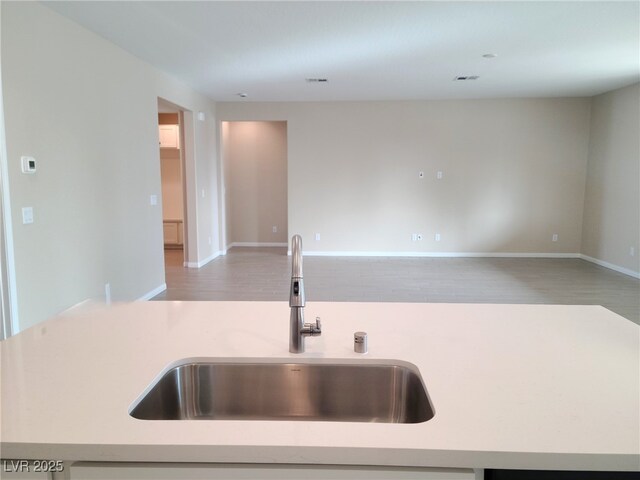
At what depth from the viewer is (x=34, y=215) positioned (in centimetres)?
297

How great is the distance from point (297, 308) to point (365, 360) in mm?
231

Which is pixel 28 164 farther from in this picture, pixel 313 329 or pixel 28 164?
pixel 313 329

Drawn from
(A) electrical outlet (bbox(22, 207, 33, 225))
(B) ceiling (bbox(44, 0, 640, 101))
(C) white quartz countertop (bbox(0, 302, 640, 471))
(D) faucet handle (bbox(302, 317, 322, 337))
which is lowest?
(C) white quartz countertop (bbox(0, 302, 640, 471))

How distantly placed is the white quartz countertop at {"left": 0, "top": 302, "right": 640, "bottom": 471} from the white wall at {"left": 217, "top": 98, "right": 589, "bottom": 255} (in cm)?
590

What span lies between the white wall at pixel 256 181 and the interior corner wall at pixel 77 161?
123 inches

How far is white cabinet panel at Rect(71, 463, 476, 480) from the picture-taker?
2.60 ft

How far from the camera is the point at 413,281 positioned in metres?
5.67

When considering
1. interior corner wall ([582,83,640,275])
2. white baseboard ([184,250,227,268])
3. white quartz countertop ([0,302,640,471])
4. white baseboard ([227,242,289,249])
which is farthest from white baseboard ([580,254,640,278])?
white baseboard ([184,250,227,268])

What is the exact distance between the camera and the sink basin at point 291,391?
115 cm

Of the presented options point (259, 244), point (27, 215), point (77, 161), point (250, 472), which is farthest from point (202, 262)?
point (250, 472)

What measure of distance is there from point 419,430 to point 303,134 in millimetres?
6891

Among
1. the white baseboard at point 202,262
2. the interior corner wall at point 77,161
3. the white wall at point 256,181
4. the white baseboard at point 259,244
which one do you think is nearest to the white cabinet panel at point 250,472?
the interior corner wall at point 77,161

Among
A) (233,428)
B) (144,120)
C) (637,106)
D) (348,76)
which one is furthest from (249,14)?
(637,106)

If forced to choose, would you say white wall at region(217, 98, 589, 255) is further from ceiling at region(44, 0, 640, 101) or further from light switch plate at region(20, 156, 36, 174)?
light switch plate at region(20, 156, 36, 174)
